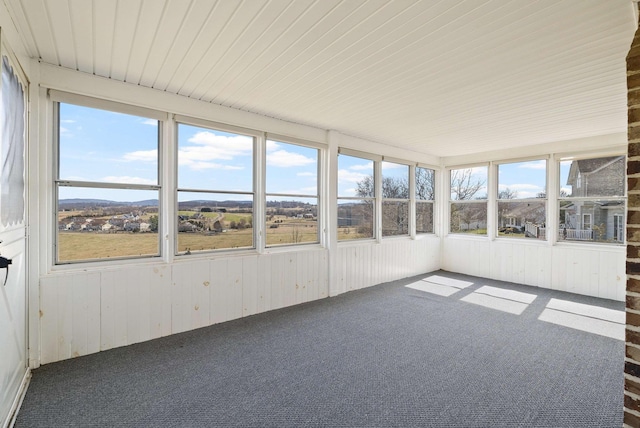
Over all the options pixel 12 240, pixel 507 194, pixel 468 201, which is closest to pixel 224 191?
pixel 12 240

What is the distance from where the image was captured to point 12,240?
2049mm

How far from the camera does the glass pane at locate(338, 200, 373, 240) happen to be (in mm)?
4902

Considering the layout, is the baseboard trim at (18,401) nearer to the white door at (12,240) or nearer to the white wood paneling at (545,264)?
the white door at (12,240)

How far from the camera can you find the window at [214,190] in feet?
11.1

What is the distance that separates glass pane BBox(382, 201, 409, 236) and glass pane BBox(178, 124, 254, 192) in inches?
109

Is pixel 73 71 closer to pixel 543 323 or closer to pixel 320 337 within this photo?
pixel 320 337

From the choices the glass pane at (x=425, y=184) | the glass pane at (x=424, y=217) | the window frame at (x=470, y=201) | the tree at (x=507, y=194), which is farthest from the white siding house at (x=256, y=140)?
the glass pane at (x=424, y=217)

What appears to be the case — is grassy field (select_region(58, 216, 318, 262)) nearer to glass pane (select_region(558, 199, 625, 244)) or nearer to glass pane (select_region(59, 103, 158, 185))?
glass pane (select_region(59, 103, 158, 185))

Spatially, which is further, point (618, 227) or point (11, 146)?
point (618, 227)

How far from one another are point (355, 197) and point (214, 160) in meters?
2.42

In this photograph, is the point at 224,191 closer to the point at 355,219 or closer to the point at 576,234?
the point at 355,219

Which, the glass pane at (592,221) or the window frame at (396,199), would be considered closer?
the glass pane at (592,221)

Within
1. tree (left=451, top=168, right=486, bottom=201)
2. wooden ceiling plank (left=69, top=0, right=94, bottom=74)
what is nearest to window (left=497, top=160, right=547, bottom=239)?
tree (left=451, top=168, right=486, bottom=201)

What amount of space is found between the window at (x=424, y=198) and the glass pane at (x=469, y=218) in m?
0.50
